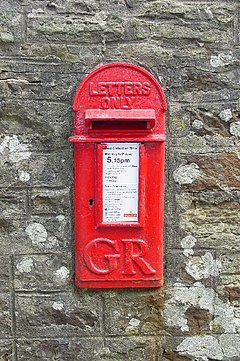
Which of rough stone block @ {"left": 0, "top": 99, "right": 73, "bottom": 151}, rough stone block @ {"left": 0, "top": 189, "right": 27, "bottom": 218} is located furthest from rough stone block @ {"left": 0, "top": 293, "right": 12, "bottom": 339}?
rough stone block @ {"left": 0, "top": 99, "right": 73, "bottom": 151}

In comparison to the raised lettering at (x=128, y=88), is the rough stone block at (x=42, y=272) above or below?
below

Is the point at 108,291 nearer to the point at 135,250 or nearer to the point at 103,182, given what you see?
the point at 135,250

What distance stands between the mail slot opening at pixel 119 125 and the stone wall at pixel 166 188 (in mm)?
151

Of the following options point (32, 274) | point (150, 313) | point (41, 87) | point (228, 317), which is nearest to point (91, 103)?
→ point (41, 87)

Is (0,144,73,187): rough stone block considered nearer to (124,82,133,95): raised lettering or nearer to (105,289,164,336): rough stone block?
(124,82,133,95): raised lettering

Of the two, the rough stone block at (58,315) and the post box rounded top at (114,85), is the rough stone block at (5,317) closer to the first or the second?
the rough stone block at (58,315)

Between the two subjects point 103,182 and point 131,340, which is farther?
point 131,340

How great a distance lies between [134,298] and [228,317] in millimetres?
447

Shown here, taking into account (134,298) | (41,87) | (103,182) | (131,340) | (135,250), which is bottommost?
(131,340)

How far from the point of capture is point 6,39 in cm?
206

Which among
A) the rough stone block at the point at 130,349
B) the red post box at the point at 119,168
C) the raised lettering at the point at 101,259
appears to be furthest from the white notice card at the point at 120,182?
the rough stone block at the point at 130,349

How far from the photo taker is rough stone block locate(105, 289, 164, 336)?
223 cm

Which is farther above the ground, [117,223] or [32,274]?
[117,223]

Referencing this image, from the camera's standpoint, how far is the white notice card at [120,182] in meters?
2.06
